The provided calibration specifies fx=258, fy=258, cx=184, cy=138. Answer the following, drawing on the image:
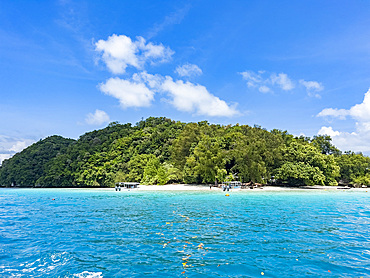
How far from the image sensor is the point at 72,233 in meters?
15.4

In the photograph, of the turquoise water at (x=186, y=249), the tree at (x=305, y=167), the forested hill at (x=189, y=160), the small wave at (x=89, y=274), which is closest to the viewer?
the small wave at (x=89, y=274)

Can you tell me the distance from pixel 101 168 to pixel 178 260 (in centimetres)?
8649

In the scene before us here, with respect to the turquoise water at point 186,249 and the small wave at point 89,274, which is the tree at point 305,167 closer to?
the turquoise water at point 186,249

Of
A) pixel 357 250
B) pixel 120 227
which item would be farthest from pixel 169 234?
pixel 357 250

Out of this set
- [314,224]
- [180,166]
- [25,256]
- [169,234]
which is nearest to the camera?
[25,256]

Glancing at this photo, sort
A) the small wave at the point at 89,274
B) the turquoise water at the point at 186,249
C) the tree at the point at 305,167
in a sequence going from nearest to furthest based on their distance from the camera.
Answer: the small wave at the point at 89,274
the turquoise water at the point at 186,249
the tree at the point at 305,167

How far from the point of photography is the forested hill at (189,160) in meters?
67.4

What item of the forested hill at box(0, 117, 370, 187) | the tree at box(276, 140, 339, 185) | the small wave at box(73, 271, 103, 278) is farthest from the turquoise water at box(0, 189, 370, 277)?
the tree at box(276, 140, 339, 185)

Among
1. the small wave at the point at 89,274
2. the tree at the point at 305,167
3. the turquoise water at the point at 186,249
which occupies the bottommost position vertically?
the small wave at the point at 89,274

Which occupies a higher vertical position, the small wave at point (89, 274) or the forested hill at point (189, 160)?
the forested hill at point (189, 160)

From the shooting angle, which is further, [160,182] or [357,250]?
[160,182]

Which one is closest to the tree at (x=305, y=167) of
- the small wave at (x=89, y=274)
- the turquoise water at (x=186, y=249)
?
the turquoise water at (x=186, y=249)

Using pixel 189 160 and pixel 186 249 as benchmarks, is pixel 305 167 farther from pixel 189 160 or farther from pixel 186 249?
pixel 186 249

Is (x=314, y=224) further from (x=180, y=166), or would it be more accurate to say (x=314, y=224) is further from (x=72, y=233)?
(x=180, y=166)
